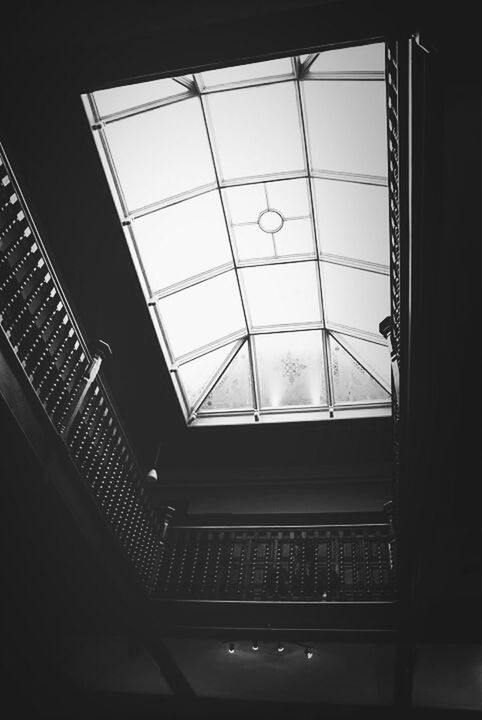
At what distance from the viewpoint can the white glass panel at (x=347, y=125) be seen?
593cm

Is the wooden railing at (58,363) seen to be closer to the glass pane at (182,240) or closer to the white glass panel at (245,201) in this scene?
the glass pane at (182,240)

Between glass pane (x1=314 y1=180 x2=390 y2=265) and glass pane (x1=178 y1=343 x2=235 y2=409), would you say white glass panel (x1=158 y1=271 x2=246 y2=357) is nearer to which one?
glass pane (x1=178 y1=343 x2=235 y2=409)

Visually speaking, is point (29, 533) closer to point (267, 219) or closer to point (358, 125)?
point (267, 219)

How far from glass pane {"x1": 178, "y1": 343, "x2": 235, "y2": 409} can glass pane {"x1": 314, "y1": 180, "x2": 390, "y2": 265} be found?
8.29ft

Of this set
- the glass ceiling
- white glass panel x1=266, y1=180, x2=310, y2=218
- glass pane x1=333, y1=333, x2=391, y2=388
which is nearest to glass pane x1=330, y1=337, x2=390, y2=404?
the glass ceiling

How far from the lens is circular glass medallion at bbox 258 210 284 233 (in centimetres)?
732

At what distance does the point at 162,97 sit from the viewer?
20.0 ft

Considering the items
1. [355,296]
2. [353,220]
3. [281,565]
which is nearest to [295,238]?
[353,220]

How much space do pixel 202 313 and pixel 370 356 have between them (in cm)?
290

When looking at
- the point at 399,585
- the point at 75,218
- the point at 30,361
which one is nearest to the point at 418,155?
the point at 30,361

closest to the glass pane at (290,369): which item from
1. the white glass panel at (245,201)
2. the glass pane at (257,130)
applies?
the white glass panel at (245,201)

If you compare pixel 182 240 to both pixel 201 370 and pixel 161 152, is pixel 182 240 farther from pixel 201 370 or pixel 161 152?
pixel 201 370

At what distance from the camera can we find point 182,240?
7.45m

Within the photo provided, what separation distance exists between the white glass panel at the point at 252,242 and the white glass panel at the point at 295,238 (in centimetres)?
15
